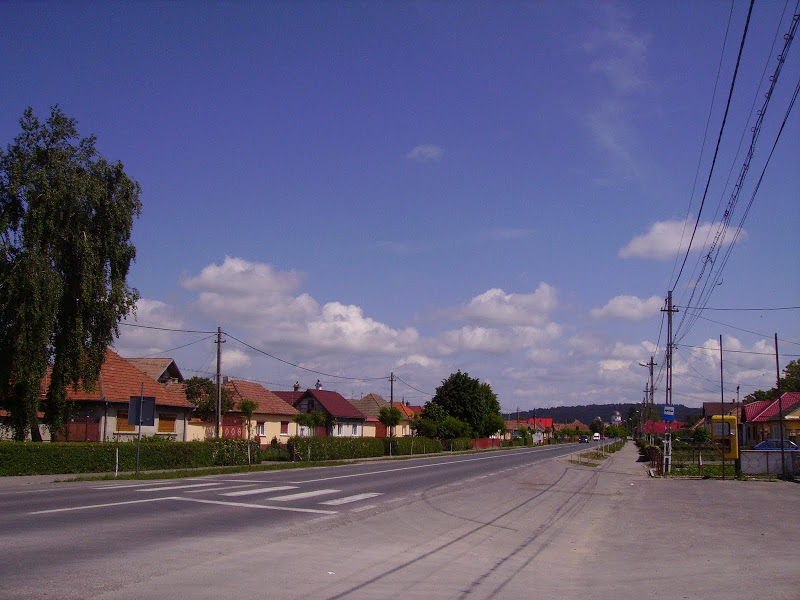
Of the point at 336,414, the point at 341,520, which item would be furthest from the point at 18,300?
the point at 336,414

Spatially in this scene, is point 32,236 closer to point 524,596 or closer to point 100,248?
point 100,248

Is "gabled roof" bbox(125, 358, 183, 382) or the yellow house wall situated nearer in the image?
"gabled roof" bbox(125, 358, 183, 382)

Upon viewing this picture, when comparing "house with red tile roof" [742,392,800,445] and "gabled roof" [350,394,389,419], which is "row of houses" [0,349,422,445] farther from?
"house with red tile roof" [742,392,800,445]

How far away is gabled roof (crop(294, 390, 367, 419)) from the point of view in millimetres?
72312

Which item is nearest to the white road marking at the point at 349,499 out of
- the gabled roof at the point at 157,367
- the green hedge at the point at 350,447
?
the green hedge at the point at 350,447

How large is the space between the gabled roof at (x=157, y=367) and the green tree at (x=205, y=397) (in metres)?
2.73

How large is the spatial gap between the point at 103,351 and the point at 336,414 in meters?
41.2

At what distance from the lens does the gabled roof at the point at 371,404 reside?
86.7 m

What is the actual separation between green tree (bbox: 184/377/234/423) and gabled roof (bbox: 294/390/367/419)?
18.0 meters

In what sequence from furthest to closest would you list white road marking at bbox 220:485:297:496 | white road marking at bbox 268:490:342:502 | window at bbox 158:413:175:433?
window at bbox 158:413:175:433 → white road marking at bbox 220:485:297:496 → white road marking at bbox 268:490:342:502

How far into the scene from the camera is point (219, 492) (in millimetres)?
18984

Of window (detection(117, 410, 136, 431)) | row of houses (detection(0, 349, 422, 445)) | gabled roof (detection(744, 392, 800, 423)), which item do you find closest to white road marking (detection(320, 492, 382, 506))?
row of houses (detection(0, 349, 422, 445))

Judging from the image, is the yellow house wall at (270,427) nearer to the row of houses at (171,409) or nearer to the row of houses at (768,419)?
the row of houses at (171,409)

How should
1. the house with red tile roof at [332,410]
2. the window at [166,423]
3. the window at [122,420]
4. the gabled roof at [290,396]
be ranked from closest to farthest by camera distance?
the window at [122,420] → the window at [166,423] → the house with red tile roof at [332,410] → the gabled roof at [290,396]
